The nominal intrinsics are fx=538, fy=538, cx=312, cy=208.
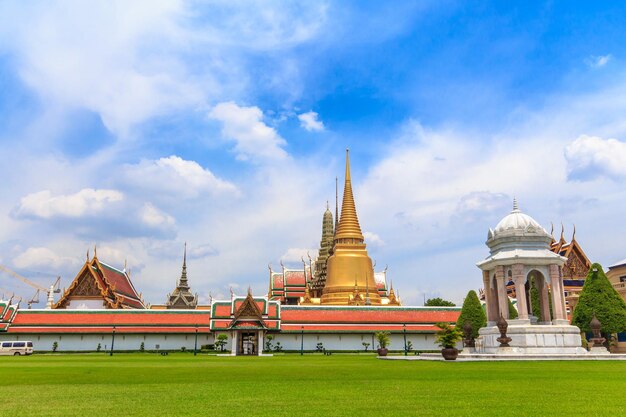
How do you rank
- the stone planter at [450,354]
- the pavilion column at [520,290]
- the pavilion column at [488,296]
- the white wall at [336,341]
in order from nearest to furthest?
the stone planter at [450,354], the pavilion column at [520,290], the pavilion column at [488,296], the white wall at [336,341]

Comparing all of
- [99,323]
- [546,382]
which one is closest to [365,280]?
[99,323]

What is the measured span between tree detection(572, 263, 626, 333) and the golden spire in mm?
35548

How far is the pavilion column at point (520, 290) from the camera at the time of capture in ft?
89.6

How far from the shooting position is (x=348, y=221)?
71.3m

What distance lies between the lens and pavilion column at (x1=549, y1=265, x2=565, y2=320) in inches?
1105

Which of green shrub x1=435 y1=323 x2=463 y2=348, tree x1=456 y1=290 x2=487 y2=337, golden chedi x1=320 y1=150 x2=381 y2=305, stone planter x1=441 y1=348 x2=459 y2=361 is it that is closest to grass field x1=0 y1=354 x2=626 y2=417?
stone planter x1=441 y1=348 x2=459 y2=361

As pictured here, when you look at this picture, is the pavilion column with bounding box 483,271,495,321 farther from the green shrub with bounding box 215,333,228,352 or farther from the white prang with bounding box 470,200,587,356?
the green shrub with bounding box 215,333,228,352

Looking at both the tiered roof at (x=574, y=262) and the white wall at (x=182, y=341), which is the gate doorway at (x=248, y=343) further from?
the tiered roof at (x=574, y=262)

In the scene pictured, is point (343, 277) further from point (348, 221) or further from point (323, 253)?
point (323, 253)

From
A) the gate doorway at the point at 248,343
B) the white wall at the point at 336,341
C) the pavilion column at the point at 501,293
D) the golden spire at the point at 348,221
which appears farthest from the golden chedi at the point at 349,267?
the pavilion column at the point at 501,293

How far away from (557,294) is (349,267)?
40.6 m

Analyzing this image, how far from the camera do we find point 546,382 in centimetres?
1243

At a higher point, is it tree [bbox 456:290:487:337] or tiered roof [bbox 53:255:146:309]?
tiered roof [bbox 53:255:146:309]

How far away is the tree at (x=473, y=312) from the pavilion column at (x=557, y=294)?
12.4 metres
